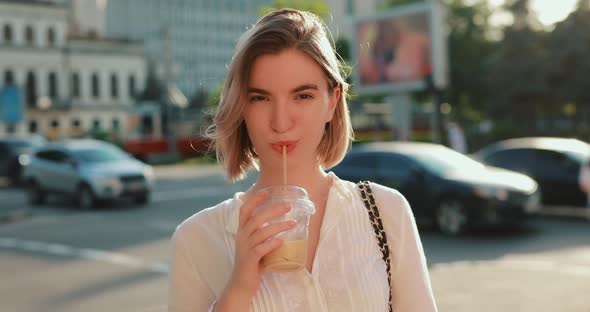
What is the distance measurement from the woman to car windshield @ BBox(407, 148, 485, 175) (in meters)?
11.4

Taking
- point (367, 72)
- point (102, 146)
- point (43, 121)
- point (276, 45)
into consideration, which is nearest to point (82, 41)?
point (43, 121)

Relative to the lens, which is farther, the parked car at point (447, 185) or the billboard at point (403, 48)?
the billboard at point (403, 48)

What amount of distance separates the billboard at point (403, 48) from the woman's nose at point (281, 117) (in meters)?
32.2

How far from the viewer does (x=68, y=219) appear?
56.2ft

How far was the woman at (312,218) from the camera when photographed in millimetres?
1949

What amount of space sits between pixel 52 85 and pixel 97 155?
1917 inches

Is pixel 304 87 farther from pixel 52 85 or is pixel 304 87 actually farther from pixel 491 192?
pixel 52 85

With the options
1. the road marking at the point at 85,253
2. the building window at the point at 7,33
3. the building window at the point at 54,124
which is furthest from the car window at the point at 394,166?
the building window at the point at 54,124

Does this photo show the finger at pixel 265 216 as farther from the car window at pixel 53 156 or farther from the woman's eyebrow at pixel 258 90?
the car window at pixel 53 156

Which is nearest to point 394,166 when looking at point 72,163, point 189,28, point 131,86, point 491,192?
point 491,192

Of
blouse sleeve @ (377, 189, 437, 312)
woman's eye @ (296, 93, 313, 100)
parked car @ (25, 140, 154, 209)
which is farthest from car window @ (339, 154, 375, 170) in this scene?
woman's eye @ (296, 93, 313, 100)

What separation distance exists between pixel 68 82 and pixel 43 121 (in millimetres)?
4420

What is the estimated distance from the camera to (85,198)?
1931 cm

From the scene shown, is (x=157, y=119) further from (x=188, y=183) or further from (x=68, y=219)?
(x=68, y=219)
